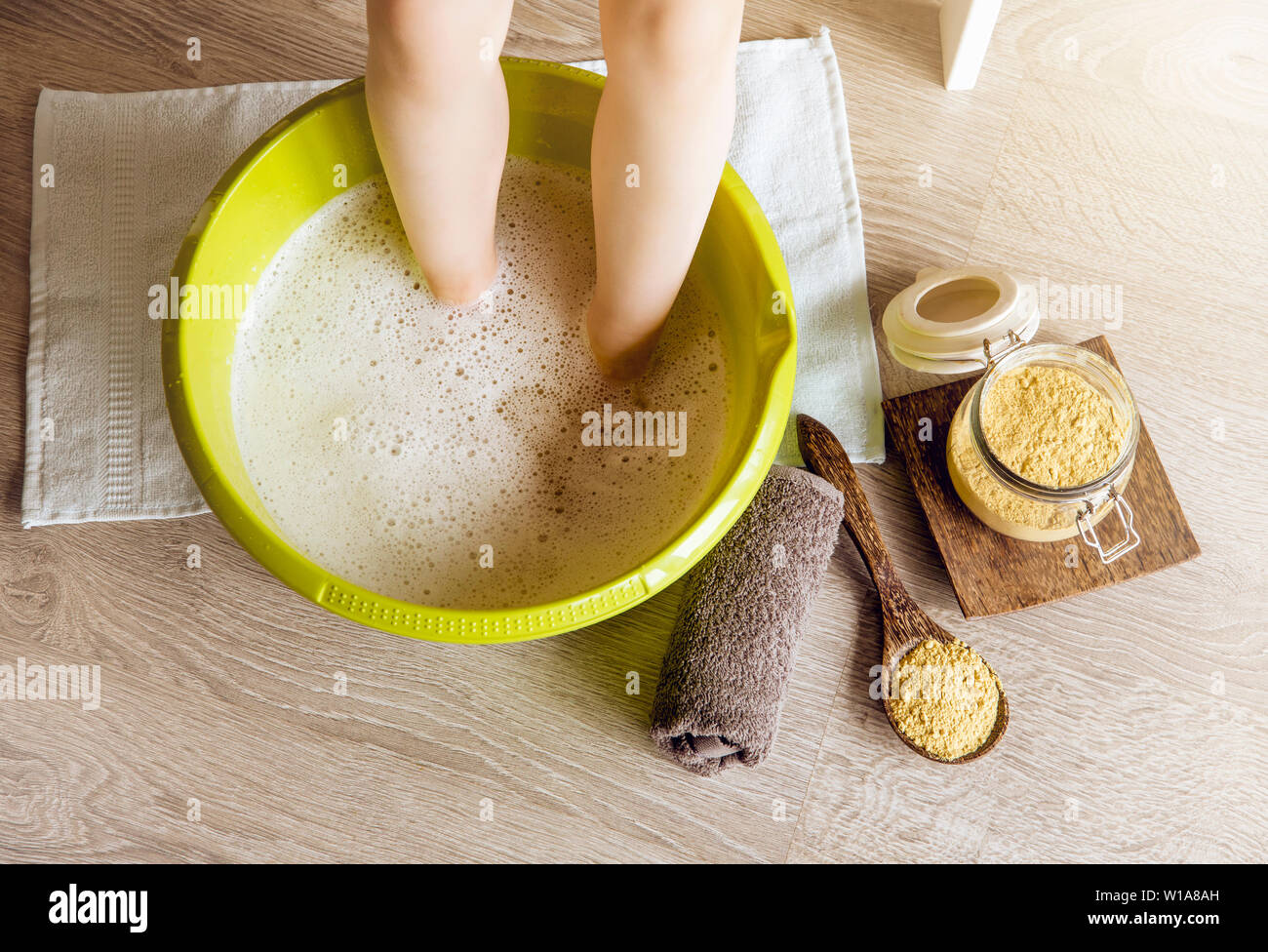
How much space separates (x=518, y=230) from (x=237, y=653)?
0.33 meters

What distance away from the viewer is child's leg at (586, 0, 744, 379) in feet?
1.26

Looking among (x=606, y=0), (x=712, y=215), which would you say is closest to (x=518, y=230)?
(x=712, y=215)

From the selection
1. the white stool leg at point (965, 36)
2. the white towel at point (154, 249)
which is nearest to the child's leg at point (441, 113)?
the white towel at point (154, 249)

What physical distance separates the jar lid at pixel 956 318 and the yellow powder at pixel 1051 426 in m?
0.03

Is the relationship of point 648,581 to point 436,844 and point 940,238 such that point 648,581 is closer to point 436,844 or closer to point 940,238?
point 436,844

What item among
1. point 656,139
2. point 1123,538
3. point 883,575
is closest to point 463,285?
point 656,139

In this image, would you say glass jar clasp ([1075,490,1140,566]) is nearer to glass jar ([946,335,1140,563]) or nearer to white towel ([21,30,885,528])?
glass jar ([946,335,1140,563])

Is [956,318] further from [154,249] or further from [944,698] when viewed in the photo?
[154,249]

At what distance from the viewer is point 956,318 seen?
0.63 meters

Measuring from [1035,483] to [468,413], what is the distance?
34 cm

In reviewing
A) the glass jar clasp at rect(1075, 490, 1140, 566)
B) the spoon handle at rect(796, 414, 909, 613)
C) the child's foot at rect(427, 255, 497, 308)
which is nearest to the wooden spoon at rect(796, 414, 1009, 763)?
the spoon handle at rect(796, 414, 909, 613)

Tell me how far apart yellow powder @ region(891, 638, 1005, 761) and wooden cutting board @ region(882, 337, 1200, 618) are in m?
0.03

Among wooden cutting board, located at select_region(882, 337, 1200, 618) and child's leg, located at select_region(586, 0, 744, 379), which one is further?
wooden cutting board, located at select_region(882, 337, 1200, 618)

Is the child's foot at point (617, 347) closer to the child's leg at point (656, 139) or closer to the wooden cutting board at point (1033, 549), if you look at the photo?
the child's leg at point (656, 139)
